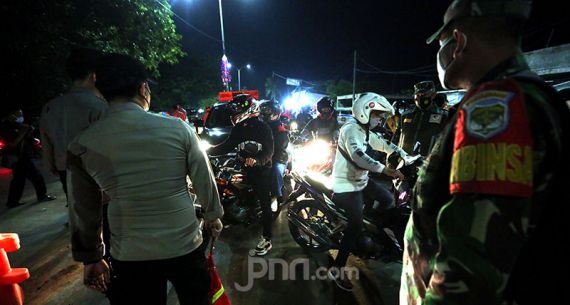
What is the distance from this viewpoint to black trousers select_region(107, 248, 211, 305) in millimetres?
1803

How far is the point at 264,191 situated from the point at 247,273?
1105 millimetres

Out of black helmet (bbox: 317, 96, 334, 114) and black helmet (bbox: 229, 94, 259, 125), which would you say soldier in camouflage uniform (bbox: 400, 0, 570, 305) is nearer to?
black helmet (bbox: 229, 94, 259, 125)

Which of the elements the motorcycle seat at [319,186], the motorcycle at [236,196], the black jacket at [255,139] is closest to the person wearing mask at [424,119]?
the motorcycle seat at [319,186]

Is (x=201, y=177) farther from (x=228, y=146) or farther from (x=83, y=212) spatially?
(x=228, y=146)

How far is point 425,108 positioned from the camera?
4.88 metres

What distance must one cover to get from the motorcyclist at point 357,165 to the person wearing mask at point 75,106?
248 cm

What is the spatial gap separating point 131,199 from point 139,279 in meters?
0.51

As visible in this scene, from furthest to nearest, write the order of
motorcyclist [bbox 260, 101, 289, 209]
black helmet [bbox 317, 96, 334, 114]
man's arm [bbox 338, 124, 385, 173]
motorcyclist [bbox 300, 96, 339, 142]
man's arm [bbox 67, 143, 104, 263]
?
1. motorcyclist [bbox 300, 96, 339, 142]
2. black helmet [bbox 317, 96, 334, 114]
3. motorcyclist [bbox 260, 101, 289, 209]
4. man's arm [bbox 338, 124, 385, 173]
5. man's arm [bbox 67, 143, 104, 263]

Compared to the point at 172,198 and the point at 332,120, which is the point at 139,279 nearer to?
the point at 172,198

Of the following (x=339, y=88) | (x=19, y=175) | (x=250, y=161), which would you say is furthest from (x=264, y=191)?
(x=339, y=88)

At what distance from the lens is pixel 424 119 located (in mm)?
4879

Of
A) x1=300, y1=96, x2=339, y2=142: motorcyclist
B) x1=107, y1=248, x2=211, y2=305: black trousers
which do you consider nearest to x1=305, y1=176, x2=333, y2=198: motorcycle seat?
x1=107, y1=248, x2=211, y2=305: black trousers

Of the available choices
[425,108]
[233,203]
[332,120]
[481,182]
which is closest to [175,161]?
[481,182]

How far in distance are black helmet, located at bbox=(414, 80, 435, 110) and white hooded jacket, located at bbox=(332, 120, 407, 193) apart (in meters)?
Answer: 1.96
